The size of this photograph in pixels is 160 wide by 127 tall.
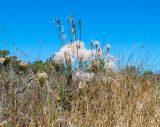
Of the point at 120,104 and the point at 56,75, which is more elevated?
the point at 56,75

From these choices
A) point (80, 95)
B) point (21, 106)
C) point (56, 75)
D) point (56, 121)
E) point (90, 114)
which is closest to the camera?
point (56, 121)

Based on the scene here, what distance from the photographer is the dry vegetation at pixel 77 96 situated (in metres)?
4.39

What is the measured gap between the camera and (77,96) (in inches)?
207

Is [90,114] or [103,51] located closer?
[90,114]

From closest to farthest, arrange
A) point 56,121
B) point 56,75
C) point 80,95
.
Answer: point 56,121 → point 80,95 → point 56,75

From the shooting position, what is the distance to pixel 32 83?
5695 millimetres

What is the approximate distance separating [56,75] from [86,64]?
0.37 metres

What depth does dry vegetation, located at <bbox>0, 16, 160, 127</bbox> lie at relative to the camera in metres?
4.39

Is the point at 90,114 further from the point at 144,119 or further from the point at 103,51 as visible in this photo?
the point at 103,51

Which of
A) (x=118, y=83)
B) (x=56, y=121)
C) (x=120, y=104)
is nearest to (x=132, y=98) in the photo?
(x=120, y=104)

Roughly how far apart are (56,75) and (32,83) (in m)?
0.29

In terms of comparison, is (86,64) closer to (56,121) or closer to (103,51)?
(103,51)

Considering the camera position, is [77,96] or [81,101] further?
[77,96]

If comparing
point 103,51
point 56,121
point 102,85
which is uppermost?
point 103,51
